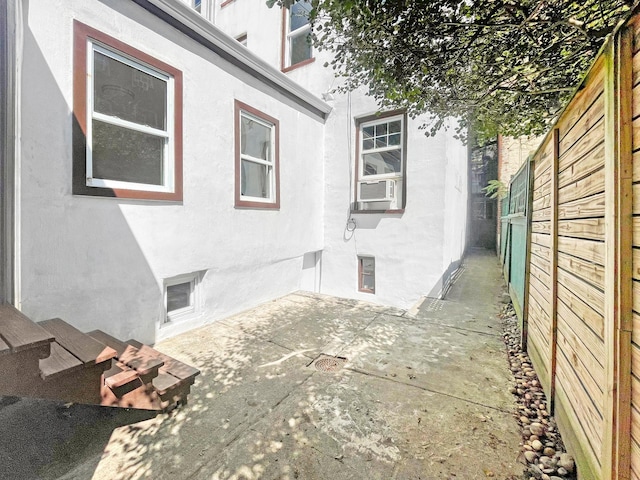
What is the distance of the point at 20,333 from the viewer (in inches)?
71.7

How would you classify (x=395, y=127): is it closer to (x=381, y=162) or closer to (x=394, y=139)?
(x=394, y=139)

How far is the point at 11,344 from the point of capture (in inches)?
65.0

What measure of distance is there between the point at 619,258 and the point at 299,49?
7793 millimetres

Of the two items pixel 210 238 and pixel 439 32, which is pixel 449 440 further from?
pixel 210 238

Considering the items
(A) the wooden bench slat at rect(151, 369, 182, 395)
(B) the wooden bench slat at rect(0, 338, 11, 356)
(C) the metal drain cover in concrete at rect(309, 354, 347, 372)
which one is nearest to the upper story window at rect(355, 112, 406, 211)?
(C) the metal drain cover in concrete at rect(309, 354, 347, 372)

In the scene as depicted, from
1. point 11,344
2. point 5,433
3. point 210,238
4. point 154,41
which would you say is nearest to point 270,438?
point 11,344

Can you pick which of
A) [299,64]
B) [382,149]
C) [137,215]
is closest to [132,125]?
[137,215]

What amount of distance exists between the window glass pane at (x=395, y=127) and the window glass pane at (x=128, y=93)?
4135 mm

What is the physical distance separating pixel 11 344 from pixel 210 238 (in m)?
2.58

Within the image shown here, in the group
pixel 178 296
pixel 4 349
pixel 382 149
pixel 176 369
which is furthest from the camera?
pixel 382 149

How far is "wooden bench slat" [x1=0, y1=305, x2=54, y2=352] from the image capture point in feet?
5.47

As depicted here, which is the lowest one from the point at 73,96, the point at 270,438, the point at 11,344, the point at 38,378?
the point at 270,438

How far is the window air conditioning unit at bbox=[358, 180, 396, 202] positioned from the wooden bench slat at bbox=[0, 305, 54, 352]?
511 centimetres

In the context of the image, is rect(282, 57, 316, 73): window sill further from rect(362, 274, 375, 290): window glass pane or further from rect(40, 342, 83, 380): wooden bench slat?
rect(40, 342, 83, 380): wooden bench slat
